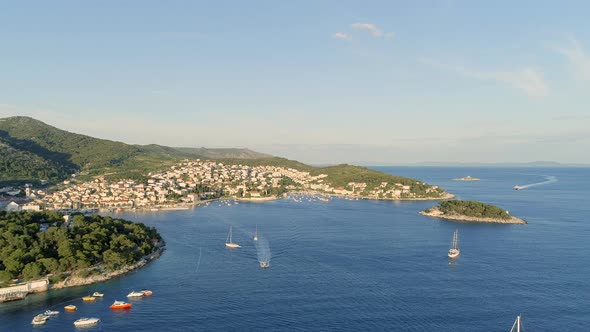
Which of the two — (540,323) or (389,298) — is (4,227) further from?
(540,323)

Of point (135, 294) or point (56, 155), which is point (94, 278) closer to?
point (135, 294)

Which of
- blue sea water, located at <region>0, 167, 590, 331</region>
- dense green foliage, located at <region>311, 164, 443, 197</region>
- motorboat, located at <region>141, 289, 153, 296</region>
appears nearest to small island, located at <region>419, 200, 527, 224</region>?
blue sea water, located at <region>0, 167, 590, 331</region>

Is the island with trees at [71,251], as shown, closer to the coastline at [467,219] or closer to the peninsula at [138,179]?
the peninsula at [138,179]

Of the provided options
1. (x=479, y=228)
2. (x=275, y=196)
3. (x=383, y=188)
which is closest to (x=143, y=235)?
(x=479, y=228)

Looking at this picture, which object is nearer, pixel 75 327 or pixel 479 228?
pixel 75 327

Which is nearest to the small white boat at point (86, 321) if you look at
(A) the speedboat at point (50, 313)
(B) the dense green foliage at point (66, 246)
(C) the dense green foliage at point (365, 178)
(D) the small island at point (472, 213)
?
(A) the speedboat at point (50, 313)

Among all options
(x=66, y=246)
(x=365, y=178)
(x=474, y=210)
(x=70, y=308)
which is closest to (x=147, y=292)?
(x=70, y=308)
